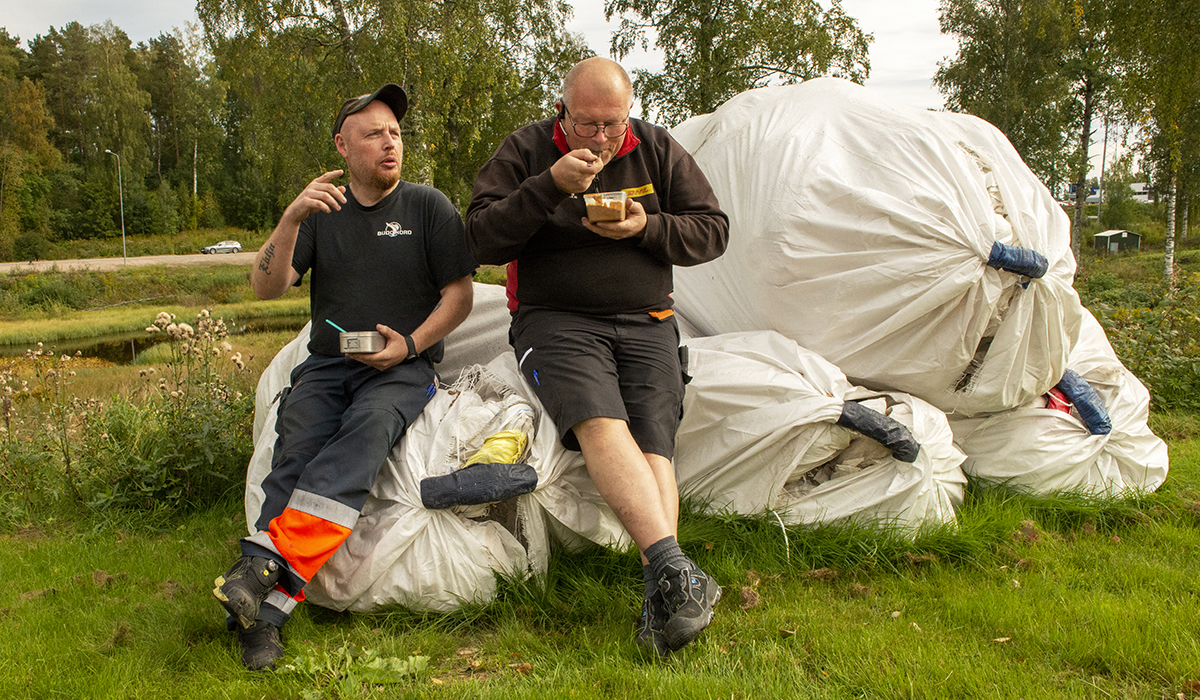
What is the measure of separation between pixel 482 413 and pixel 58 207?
156 ft

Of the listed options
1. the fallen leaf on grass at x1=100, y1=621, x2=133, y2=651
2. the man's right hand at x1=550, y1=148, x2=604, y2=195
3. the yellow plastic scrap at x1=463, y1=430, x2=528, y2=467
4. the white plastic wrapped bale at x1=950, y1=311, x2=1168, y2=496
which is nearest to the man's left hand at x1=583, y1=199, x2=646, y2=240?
the man's right hand at x1=550, y1=148, x2=604, y2=195

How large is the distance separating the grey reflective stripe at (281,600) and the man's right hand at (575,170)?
139 centimetres

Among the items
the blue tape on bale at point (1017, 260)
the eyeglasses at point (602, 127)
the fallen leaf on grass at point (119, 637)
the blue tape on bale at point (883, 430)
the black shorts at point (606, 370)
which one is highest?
the eyeglasses at point (602, 127)

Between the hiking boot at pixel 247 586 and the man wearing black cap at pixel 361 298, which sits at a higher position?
the man wearing black cap at pixel 361 298

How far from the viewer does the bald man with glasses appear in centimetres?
226

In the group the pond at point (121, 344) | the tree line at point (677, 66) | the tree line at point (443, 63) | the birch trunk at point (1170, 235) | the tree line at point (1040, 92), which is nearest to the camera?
the tree line at point (677, 66)

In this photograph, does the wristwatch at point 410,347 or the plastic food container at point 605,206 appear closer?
the plastic food container at point 605,206

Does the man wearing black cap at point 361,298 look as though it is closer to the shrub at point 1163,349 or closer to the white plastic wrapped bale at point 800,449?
the white plastic wrapped bale at point 800,449

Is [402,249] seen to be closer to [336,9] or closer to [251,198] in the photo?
[336,9]

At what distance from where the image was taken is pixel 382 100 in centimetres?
276

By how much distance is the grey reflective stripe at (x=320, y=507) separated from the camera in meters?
2.17

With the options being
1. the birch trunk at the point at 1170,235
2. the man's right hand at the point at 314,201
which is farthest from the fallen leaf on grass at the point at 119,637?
the birch trunk at the point at 1170,235

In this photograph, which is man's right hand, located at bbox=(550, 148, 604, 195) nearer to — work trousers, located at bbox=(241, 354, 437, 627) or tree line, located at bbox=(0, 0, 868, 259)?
work trousers, located at bbox=(241, 354, 437, 627)

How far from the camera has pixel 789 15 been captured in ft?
48.5
